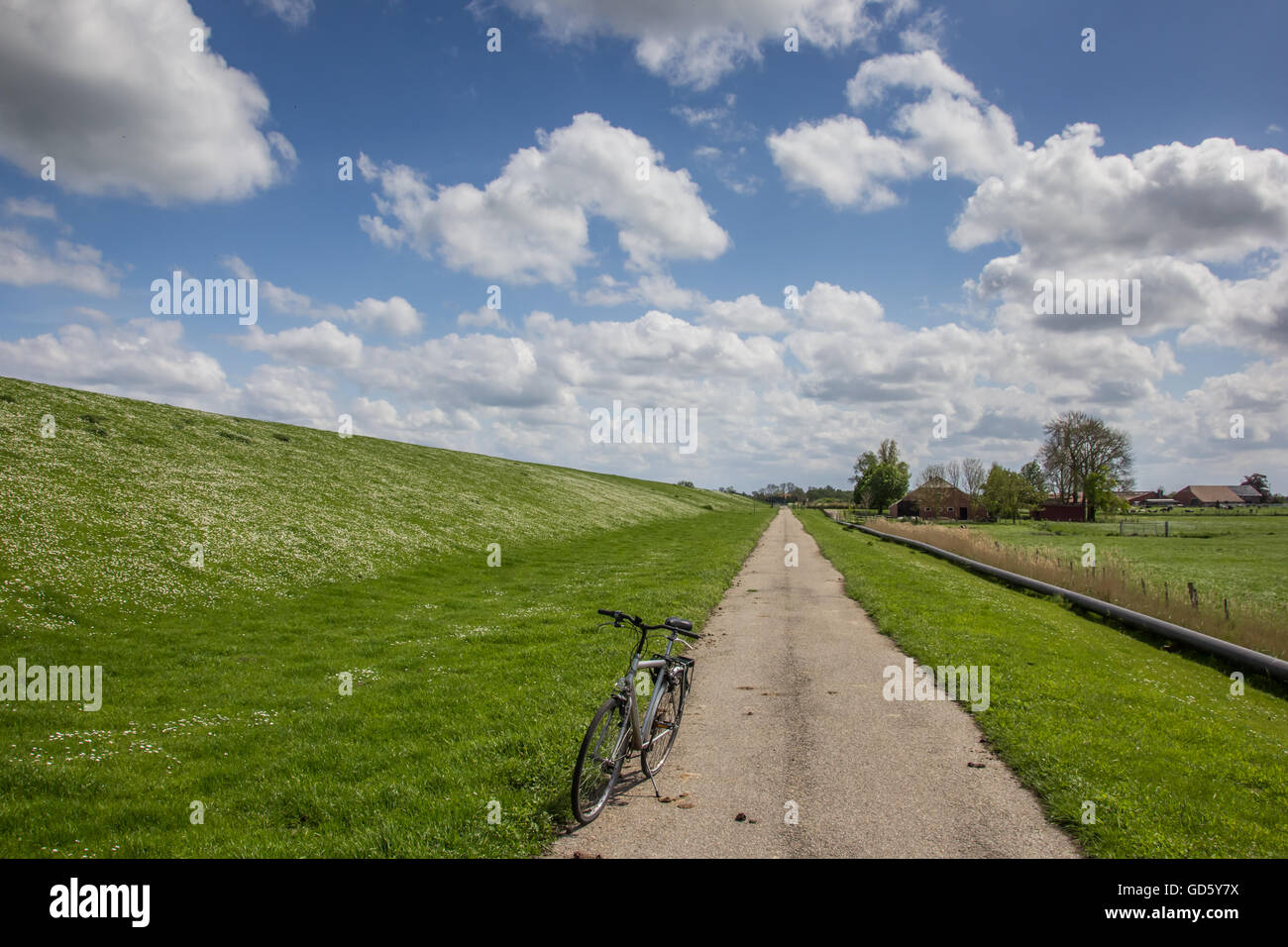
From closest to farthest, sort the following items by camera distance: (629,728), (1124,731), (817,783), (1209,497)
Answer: (629,728) < (817,783) < (1124,731) < (1209,497)

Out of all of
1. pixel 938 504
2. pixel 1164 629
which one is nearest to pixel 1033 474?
pixel 938 504

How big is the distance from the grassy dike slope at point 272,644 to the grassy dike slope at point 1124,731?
5.53 m

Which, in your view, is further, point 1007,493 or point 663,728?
point 1007,493

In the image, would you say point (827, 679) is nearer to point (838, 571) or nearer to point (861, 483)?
point (838, 571)

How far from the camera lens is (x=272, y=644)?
14.6 m

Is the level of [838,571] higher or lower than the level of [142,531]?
lower

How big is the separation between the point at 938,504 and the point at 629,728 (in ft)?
397

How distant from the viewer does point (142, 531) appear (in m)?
20.0

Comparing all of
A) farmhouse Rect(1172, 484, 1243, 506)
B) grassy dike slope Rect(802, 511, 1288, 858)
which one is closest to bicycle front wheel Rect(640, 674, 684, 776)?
grassy dike slope Rect(802, 511, 1288, 858)

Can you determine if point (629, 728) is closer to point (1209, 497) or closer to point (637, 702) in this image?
point (637, 702)

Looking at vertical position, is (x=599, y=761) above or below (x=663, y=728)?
above
